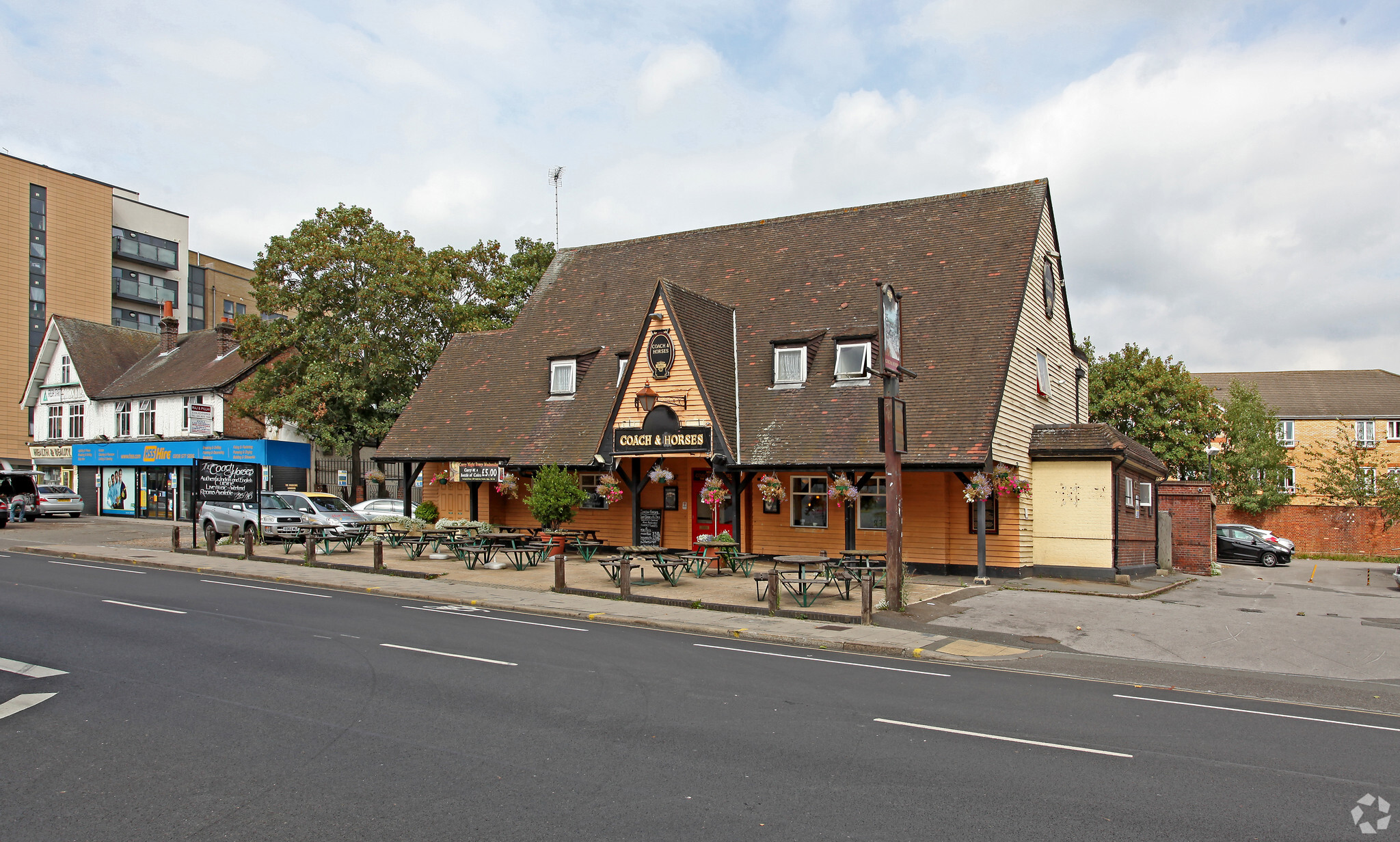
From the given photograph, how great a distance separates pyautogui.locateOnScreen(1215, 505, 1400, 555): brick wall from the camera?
40031 millimetres

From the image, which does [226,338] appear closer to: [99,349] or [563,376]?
[99,349]

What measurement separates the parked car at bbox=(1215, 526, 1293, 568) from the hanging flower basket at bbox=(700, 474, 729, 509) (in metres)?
21.8

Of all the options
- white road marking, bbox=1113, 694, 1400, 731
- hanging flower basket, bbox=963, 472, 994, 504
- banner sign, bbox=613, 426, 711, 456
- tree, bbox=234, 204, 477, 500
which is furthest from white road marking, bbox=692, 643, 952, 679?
tree, bbox=234, 204, 477, 500

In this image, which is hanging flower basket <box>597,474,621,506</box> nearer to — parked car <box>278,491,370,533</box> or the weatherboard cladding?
the weatherboard cladding

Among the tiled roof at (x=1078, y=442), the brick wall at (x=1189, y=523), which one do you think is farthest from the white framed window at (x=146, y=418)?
the brick wall at (x=1189, y=523)

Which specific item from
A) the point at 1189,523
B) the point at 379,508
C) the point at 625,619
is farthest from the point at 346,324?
the point at 1189,523

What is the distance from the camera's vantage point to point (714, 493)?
21484 millimetres

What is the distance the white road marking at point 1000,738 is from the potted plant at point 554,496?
14.8m

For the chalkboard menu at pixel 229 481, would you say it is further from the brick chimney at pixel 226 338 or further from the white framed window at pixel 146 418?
the white framed window at pixel 146 418

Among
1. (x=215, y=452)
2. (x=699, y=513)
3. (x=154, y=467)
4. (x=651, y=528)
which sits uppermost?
(x=215, y=452)

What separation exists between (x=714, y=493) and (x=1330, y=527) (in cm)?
3430

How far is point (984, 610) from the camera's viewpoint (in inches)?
637

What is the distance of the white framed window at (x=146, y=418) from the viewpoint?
43.8 metres

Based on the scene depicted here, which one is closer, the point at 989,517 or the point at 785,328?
the point at 989,517
